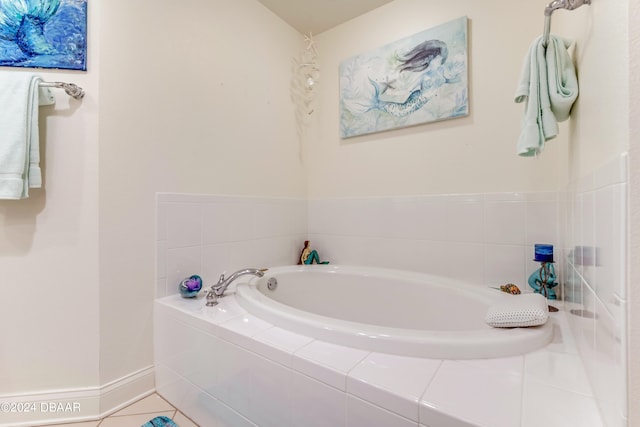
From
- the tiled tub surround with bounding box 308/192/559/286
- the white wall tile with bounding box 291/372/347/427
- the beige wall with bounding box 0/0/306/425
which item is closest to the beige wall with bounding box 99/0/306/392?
the beige wall with bounding box 0/0/306/425

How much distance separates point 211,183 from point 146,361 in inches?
37.1

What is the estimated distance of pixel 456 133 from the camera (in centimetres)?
158

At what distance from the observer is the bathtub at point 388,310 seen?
0.78 meters

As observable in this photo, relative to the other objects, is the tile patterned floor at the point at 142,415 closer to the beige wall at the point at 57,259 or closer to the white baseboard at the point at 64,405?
the white baseboard at the point at 64,405

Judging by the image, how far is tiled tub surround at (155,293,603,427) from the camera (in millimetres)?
584

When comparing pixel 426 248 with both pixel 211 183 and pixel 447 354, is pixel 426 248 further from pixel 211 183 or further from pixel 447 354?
pixel 211 183

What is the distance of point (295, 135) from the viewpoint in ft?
7.02

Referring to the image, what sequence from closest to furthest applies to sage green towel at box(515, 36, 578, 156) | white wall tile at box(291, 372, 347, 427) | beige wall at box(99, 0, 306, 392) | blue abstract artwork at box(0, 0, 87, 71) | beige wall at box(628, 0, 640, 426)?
beige wall at box(628, 0, 640, 426) → white wall tile at box(291, 372, 347, 427) → sage green towel at box(515, 36, 578, 156) → blue abstract artwork at box(0, 0, 87, 71) → beige wall at box(99, 0, 306, 392)

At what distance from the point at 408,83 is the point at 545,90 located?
2.75 ft

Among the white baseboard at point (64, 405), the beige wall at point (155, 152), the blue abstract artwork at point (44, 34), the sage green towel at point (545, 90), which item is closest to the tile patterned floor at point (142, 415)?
the white baseboard at point (64, 405)

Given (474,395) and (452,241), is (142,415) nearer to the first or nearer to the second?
(474,395)

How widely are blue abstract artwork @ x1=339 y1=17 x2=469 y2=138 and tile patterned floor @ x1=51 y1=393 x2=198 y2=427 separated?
182 centimetres

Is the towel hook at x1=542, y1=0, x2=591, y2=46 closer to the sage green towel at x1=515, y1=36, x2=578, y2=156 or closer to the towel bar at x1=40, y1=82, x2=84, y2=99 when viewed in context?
the sage green towel at x1=515, y1=36, x2=578, y2=156

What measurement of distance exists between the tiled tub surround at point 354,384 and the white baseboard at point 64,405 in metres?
0.35
